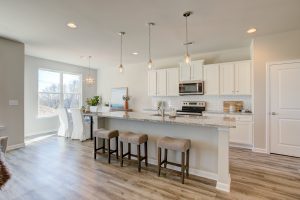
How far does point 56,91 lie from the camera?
20.7 ft

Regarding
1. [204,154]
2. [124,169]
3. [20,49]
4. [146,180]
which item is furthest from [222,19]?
[20,49]

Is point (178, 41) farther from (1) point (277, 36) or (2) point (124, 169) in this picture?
(2) point (124, 169)

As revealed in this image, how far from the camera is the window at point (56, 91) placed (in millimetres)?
5852

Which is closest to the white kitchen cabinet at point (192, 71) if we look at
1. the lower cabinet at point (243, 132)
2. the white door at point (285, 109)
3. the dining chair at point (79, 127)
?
the lower cabinet at point (243, 132)

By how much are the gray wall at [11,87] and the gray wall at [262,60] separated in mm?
5845

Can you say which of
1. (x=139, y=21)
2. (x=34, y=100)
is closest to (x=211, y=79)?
(x=139, y=21)

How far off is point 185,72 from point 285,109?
269cm

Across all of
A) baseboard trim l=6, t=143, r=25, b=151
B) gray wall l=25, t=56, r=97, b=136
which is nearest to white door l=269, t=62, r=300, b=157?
baseboard trim l=6, t=143, r=25, b=151

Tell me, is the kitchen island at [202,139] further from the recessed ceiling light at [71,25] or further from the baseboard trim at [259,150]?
the recessed ceiling light at [71,25]

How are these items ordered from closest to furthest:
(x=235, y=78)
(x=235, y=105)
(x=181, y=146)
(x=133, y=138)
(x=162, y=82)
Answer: (x=181, y=146), (x=133, y=138), (x=235, y=78), (x=235, y=105), (x=162, y=82)

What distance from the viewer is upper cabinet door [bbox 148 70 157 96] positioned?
5824 millimetres

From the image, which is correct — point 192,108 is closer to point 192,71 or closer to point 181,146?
point 192,71

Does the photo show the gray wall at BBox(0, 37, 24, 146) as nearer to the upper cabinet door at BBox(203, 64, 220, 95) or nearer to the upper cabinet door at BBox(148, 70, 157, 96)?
the upper cabinet door at BBox(148, 70, 157, 96)

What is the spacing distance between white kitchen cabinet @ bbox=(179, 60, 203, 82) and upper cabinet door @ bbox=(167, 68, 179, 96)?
0.18 meters
